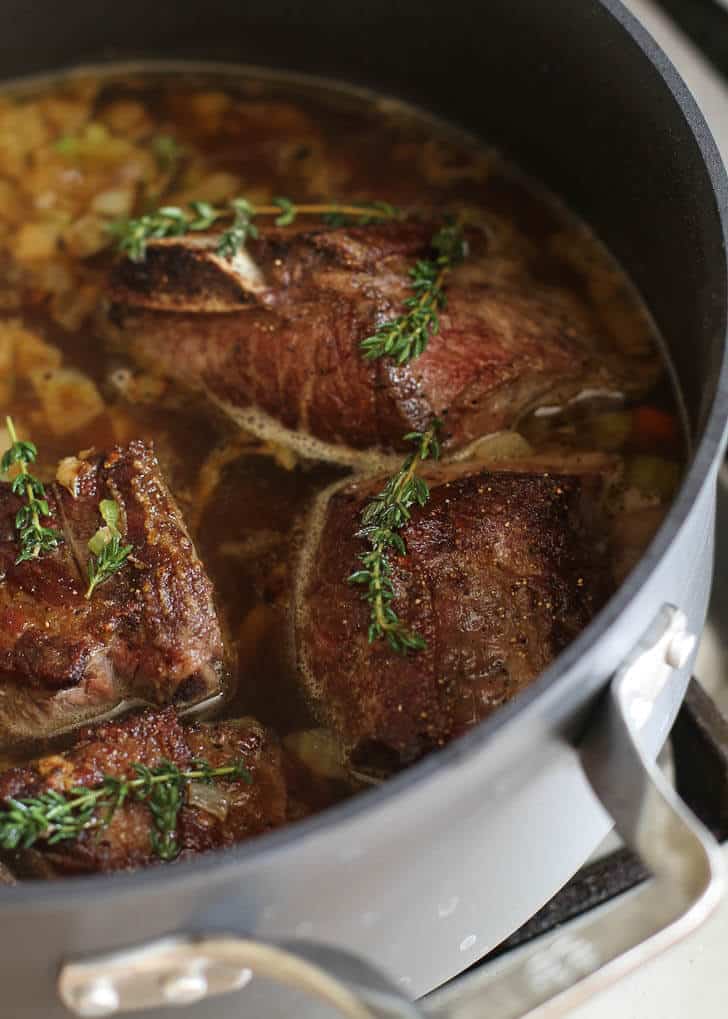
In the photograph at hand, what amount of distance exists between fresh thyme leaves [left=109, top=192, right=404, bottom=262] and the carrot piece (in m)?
0.53

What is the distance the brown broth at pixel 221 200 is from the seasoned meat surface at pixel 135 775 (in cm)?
11

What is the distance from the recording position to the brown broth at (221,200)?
6.13 ft

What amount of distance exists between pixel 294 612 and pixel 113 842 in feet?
1.50

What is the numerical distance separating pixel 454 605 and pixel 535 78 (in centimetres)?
110

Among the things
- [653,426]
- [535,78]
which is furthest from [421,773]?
[535,78]

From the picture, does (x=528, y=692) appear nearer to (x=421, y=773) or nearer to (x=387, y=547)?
(x=421, y=773)

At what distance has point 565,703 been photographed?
112cm

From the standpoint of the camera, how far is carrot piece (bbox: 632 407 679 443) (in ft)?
6.37

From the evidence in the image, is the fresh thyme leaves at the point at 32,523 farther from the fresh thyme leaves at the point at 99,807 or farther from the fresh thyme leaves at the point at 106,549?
the fresh thyme leaves at the point at 99,807

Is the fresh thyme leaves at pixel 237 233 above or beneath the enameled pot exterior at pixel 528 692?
beneath

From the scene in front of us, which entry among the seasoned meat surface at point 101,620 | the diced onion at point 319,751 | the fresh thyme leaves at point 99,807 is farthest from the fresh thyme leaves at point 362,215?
the fresh thyme leaves at point 99,807

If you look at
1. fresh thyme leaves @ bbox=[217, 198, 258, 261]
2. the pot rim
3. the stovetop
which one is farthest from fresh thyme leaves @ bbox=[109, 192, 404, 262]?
the pot rim

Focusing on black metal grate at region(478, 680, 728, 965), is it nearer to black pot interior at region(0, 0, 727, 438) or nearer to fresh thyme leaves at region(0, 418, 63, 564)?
black pot interior at region(0, 0, 727, 438)

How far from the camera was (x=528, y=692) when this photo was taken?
1.09 m
